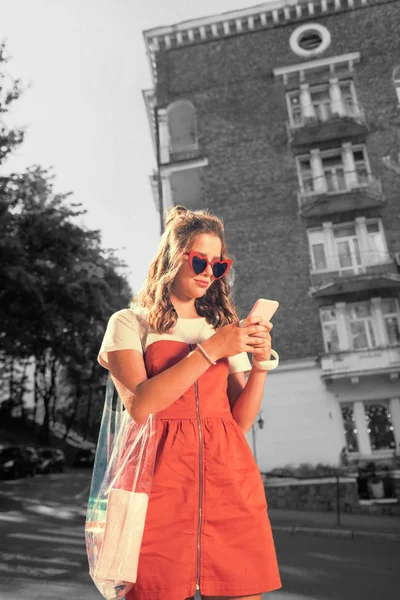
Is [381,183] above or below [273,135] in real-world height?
below

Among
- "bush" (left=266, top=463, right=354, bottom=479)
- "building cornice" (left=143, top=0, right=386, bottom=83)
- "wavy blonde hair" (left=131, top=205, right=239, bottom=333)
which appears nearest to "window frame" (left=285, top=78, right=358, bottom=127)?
"building cornice" (left=143, top=0, right=386, bottom=83)

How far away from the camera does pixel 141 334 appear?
171 cm

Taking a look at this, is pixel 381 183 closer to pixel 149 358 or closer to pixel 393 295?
pixel 393 295

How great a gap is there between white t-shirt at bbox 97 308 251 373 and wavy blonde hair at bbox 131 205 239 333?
0.04 meters

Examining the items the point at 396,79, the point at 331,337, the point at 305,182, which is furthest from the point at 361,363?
the point at 396,79

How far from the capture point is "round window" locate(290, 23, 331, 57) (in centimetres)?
2062

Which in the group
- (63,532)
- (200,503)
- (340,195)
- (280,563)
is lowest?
(280,563)

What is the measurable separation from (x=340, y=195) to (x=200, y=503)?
59.6 ft

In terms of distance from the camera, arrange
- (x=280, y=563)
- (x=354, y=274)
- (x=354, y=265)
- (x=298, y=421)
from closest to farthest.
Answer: (x=280, y=563)
(x=298, y=421)
(x=354, y=274)
(x=354, y=265)

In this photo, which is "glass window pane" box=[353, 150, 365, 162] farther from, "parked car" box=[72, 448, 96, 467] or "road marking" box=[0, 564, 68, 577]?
"parked car" box=[72, 448, 96, 467]

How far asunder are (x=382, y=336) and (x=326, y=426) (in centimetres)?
398

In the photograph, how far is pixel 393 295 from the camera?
17.3 m

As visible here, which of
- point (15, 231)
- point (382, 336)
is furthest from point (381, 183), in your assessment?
point (15, 231)

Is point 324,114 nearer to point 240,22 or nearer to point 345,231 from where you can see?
point 345,231
